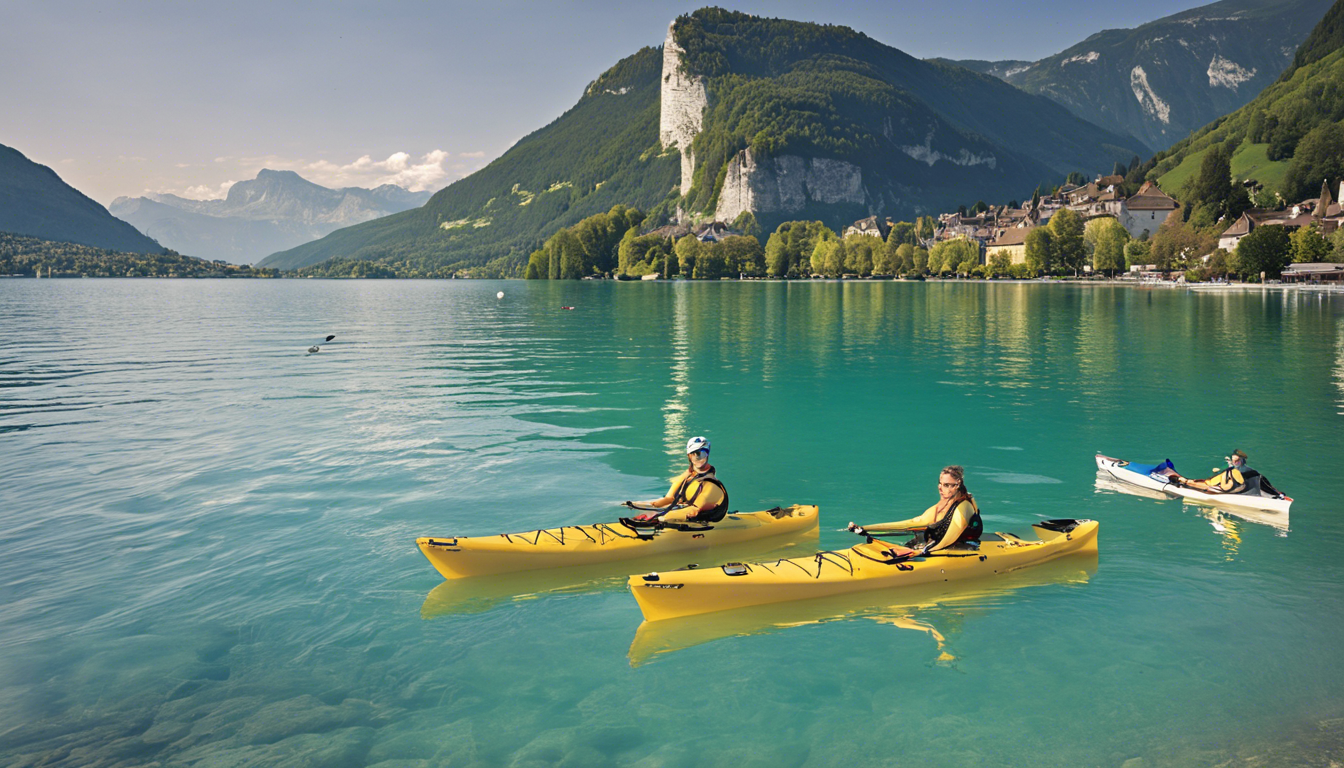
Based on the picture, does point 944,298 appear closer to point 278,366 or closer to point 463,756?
point 278,366

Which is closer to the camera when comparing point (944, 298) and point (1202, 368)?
point (1202, 368)

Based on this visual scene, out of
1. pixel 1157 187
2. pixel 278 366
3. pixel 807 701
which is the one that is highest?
pixel 1157 187

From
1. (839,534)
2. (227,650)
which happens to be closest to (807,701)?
(839,534)

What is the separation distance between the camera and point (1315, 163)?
15600 centimetres

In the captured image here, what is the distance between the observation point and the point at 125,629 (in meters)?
11.5

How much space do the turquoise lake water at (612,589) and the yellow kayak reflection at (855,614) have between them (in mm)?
59

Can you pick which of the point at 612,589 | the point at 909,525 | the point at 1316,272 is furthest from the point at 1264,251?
the point at 612,589

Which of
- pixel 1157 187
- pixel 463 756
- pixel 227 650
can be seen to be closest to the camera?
pixel 463 756

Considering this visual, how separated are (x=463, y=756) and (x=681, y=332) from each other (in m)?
51.4

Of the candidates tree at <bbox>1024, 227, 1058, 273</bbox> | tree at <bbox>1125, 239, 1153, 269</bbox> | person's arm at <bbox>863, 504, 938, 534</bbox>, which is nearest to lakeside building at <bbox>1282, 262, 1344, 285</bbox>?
tree at <bbox>1125, 239, 1153, 269</bbox>

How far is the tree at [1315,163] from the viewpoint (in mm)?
153900

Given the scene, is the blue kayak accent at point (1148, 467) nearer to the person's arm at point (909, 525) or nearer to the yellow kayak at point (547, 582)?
the person's arm at point (909, 525)

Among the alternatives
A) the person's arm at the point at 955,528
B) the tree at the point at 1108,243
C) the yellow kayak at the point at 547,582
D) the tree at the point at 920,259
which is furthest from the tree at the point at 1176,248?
the yellow kayak at the point at 547,582

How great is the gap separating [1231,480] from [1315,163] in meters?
185
